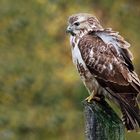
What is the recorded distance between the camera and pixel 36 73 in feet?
39.9

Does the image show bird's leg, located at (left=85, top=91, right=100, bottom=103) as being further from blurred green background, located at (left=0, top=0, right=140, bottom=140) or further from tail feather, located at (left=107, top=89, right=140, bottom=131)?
blurred green background, located at (left=0, top=0, right=140, bottom=140)

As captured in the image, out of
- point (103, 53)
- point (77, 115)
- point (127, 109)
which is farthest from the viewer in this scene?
point (77, 115)

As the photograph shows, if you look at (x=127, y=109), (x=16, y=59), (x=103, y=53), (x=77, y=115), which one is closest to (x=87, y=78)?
(x=103, y=53)

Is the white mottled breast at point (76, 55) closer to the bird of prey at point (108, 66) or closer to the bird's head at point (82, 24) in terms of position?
the bird of prey at point (108, 66)

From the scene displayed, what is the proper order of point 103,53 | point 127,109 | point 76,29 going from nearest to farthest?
point 127,109, point 103,53, point 76,29

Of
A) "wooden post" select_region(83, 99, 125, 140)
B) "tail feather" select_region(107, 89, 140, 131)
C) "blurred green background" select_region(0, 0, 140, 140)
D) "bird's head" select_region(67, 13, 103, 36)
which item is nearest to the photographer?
"wooden post" select_region(83, 99, 125, 140)

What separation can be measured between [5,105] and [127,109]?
5.63 m

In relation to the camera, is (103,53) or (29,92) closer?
(103,53)

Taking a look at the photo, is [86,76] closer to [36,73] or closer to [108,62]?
[108,62]

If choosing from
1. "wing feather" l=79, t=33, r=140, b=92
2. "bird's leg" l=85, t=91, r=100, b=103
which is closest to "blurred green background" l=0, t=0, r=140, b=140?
"wing feather" l=79, t=33, r=140, b=92

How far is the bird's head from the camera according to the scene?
24.9 ft

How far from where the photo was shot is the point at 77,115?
12797mm

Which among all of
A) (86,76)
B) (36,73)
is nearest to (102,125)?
(86,76)

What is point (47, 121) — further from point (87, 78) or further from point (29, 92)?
point (87, 78)
